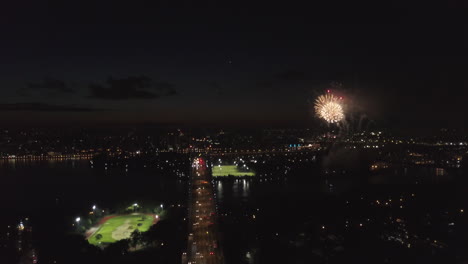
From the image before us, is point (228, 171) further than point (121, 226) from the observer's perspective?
Yes

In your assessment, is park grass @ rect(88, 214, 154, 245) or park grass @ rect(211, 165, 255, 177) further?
park grass @ rect(211, 165, 255, 177)

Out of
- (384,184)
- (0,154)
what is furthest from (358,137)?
(0,154)

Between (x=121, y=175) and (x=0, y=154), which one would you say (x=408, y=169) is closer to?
(x=121, y=175)

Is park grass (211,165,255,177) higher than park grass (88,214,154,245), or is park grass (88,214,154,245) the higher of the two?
park grass (211,165,255,177)
